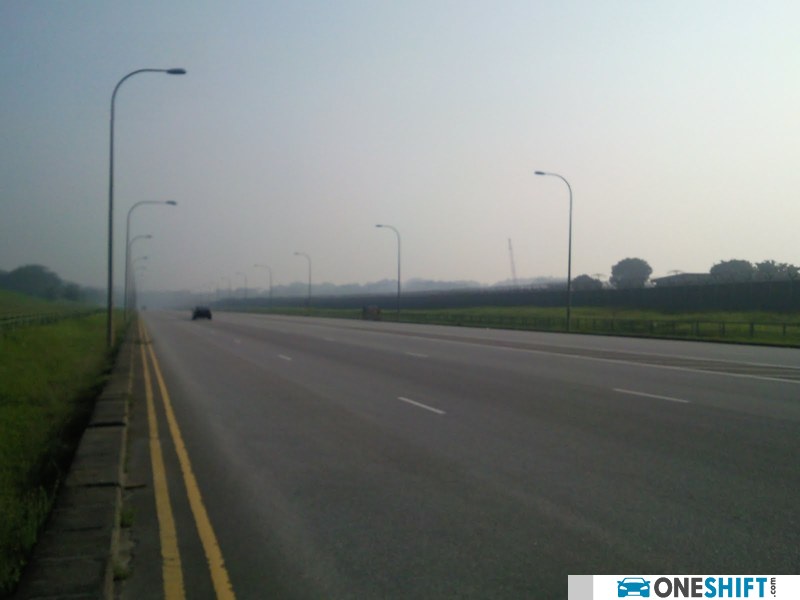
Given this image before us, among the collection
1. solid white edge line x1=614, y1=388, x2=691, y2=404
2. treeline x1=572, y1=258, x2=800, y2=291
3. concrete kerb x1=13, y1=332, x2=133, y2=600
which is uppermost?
treeline x1=572, y1=258, x2=800, y2=291

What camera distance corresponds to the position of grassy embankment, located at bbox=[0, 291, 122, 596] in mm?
7738

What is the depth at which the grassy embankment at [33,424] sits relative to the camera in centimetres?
774

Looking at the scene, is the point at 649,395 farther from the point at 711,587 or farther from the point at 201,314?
the point at 201,314

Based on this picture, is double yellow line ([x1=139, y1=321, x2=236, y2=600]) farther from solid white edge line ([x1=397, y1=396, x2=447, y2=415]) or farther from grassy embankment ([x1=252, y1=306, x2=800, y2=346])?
grassy embankment ([x1=252, y1=306, x2=800, y2=346])

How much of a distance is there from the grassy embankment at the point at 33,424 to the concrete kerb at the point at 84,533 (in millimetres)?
197

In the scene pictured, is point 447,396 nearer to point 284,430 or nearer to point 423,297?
point 284,430

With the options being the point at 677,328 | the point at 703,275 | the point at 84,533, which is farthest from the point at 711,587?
the point at 703,275

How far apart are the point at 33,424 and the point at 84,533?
350 inches

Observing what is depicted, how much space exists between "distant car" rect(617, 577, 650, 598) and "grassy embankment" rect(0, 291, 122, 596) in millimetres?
4457

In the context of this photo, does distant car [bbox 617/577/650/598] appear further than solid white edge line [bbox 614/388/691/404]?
No

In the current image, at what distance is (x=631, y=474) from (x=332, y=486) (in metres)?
3.48

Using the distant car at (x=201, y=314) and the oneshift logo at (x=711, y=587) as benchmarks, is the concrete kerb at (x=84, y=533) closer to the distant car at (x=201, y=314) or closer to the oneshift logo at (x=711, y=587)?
the oneshift logo at (x=711, y=587)

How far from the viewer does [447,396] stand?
1802 centimetres

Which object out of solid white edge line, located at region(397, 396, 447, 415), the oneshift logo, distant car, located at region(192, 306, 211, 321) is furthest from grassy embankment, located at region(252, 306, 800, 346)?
the oneshift logo
